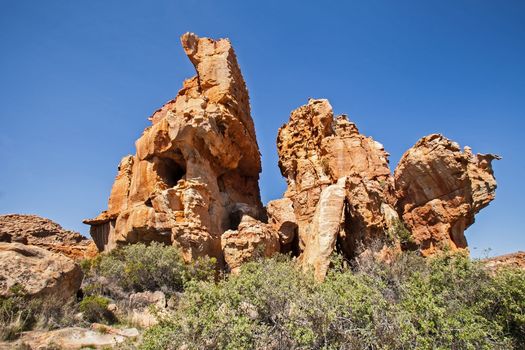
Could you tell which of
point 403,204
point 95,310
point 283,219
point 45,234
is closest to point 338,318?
point 95,310

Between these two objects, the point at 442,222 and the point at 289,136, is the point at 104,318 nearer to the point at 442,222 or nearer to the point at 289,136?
the point at 442,222

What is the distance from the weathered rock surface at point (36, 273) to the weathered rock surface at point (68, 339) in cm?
171

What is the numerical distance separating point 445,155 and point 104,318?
1632 centimetres

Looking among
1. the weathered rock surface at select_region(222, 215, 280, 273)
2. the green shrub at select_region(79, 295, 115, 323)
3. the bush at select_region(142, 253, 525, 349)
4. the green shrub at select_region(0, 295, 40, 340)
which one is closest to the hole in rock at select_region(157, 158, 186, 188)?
the weathered rock surface at select_region(222, 215, 280, 273)

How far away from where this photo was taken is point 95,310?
11.6 meters

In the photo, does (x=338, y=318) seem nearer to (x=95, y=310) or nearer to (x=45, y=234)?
(x=95, y=310)

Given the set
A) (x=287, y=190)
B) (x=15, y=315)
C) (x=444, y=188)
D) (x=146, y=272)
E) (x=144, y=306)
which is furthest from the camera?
(x=287, y=190)

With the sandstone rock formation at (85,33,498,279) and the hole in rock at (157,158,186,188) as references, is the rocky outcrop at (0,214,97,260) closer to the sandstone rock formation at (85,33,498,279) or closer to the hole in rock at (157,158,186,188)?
the sandstone rock formation at (85,33,498,279)

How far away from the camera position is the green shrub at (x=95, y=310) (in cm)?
1141

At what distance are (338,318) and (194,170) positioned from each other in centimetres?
1523

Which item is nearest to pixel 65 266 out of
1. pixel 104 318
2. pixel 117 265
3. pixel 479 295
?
pixel 104 318


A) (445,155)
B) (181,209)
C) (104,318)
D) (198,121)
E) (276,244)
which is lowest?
(104,318)

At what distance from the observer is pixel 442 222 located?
1772cm

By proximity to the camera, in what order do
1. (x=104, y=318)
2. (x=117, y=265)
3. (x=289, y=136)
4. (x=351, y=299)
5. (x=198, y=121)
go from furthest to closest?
(x=289, y=136) < (x=198, y=121) < (x=117, y=265) < (x=104, y=318) < (x=351, y=299)
